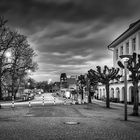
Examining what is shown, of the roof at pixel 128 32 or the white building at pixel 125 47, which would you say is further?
the white building at pixel 125 47

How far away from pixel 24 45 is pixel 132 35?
66.1 feet

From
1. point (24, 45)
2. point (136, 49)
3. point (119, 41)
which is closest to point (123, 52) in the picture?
point (119, 41)

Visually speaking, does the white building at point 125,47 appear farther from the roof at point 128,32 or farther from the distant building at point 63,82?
the distant building at point 63,82

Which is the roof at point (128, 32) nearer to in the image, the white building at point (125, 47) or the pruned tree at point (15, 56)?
the white building at point (125, 47)

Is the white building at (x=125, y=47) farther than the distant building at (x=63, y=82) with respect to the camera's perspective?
No

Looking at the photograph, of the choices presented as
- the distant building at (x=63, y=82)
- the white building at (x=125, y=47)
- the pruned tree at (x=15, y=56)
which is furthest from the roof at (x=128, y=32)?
the distant building at (x=63, y=82)

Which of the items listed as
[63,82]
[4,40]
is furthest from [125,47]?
[63,82]

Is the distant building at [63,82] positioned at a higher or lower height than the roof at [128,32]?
lower

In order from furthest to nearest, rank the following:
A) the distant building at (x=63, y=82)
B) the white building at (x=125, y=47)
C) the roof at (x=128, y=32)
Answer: the distant building at (x=63, y=82) < the white building at (x=125, y=47) < the roof at (x=128, y=32)

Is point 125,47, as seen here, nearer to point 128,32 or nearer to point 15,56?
point 128,32

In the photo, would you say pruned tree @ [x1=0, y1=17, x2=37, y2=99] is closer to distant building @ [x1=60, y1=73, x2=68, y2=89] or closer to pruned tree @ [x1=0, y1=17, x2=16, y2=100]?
pruned tree @ [x1=0, y1=17, x2=16, y2=100]

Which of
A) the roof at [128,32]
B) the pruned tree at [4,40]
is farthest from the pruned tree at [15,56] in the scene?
the roof at [128,32]

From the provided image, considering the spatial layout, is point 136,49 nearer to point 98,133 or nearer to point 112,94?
point 112,94

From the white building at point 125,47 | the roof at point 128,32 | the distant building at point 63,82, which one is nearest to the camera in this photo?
the roof at point 128,32
